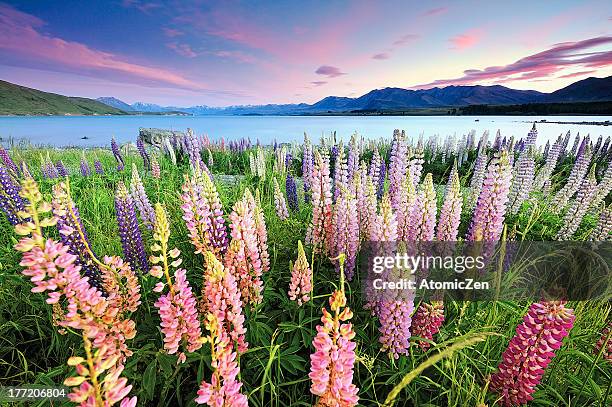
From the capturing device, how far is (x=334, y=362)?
49.6 inches

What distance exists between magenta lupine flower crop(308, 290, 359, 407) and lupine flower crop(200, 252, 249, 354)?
55 centimetres

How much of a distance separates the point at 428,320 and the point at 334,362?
1.37 metres

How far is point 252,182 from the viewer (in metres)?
6.83

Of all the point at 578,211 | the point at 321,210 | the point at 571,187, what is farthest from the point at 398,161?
the point at 571,187

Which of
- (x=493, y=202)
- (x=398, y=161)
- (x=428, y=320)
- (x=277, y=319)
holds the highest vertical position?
(x=398, y=161)

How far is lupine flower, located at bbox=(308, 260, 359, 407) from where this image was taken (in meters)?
1.22

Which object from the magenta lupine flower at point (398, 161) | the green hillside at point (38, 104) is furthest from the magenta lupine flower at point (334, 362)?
the green hillside at point (38, 104)

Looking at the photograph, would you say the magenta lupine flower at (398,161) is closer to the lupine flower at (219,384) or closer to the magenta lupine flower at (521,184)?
the magenta lupine flower at (521,184)

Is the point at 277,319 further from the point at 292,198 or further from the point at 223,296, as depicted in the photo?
the point at 292,198

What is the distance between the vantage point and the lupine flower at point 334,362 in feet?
4.01

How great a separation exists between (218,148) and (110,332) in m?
12.7

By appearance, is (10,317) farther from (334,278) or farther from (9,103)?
(9,103)

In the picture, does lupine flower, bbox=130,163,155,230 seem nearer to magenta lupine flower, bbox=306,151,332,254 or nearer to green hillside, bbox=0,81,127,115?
magenta lupine flower, bbox=306,151,332,254

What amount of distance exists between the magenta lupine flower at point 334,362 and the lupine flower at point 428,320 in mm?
1283
